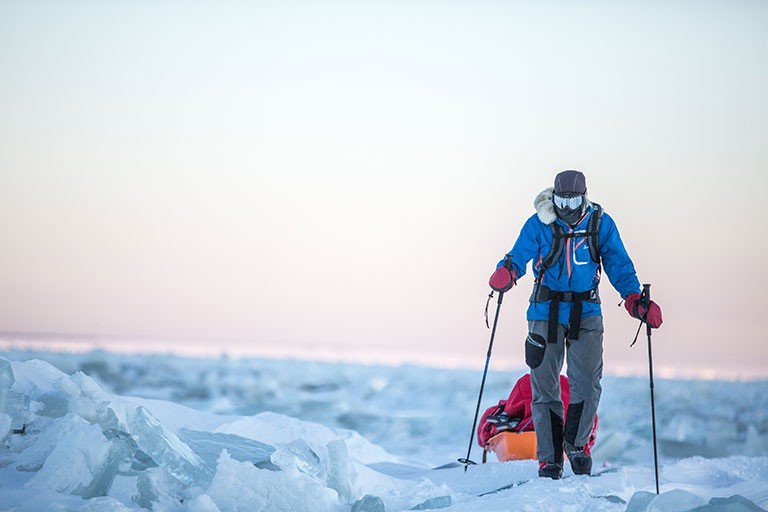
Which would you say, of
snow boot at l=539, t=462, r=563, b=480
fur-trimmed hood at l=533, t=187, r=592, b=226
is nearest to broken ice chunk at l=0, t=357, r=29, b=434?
snow boot at l=539, t=462, r=563, b=480

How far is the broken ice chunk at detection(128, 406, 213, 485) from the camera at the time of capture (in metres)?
4.06

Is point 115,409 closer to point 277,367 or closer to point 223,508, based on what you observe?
point 223,508

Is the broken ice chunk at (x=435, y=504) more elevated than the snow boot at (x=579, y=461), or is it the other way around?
the snow boot at (x=579, y=461)

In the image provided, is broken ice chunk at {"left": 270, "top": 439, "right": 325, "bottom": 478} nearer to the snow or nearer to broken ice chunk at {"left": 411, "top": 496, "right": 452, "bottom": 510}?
the snow

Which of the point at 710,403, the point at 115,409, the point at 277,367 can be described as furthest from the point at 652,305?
the point at 277,367

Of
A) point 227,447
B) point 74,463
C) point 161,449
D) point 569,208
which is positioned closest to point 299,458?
point 227,447

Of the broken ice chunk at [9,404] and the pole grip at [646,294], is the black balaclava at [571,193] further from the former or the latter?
the broken ice chunk at [9,404]

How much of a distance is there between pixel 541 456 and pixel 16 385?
3.14 metres

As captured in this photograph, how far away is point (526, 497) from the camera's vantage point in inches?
163

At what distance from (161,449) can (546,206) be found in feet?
8.43

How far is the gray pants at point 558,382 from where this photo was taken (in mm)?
5027

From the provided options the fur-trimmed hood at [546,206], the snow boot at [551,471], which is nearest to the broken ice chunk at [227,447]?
the snow boot at [551,471]

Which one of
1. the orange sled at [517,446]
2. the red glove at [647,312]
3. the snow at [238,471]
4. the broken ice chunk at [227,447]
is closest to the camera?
the snow at [238,471]

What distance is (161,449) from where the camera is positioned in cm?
410
